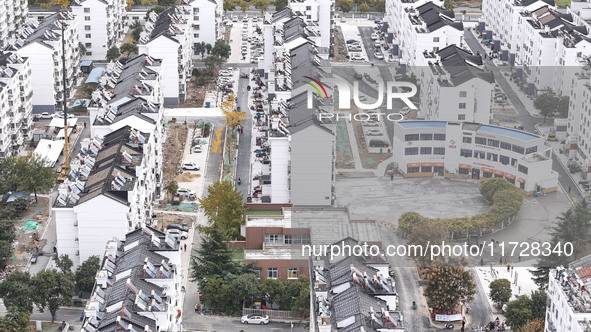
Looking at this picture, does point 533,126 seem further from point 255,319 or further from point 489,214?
point 255,319

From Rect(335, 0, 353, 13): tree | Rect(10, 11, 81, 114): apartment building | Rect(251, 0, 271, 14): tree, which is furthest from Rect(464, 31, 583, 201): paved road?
Rect(251, 0, 271, 14): tree

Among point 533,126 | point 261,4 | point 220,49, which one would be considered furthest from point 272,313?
point 261,4

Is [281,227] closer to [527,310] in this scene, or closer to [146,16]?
[527,310]

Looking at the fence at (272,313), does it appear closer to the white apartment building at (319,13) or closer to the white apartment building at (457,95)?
the white apartment building at (457,95)

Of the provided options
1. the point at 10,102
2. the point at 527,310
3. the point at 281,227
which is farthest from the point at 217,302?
the point at 10,102

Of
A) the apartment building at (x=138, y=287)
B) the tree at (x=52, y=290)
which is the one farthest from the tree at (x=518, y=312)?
the tree at (x=52, y=290)

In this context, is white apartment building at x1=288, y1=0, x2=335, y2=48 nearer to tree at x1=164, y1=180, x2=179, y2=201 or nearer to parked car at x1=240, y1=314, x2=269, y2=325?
tree at x1=164, y1=180, x2=179, y2=201
